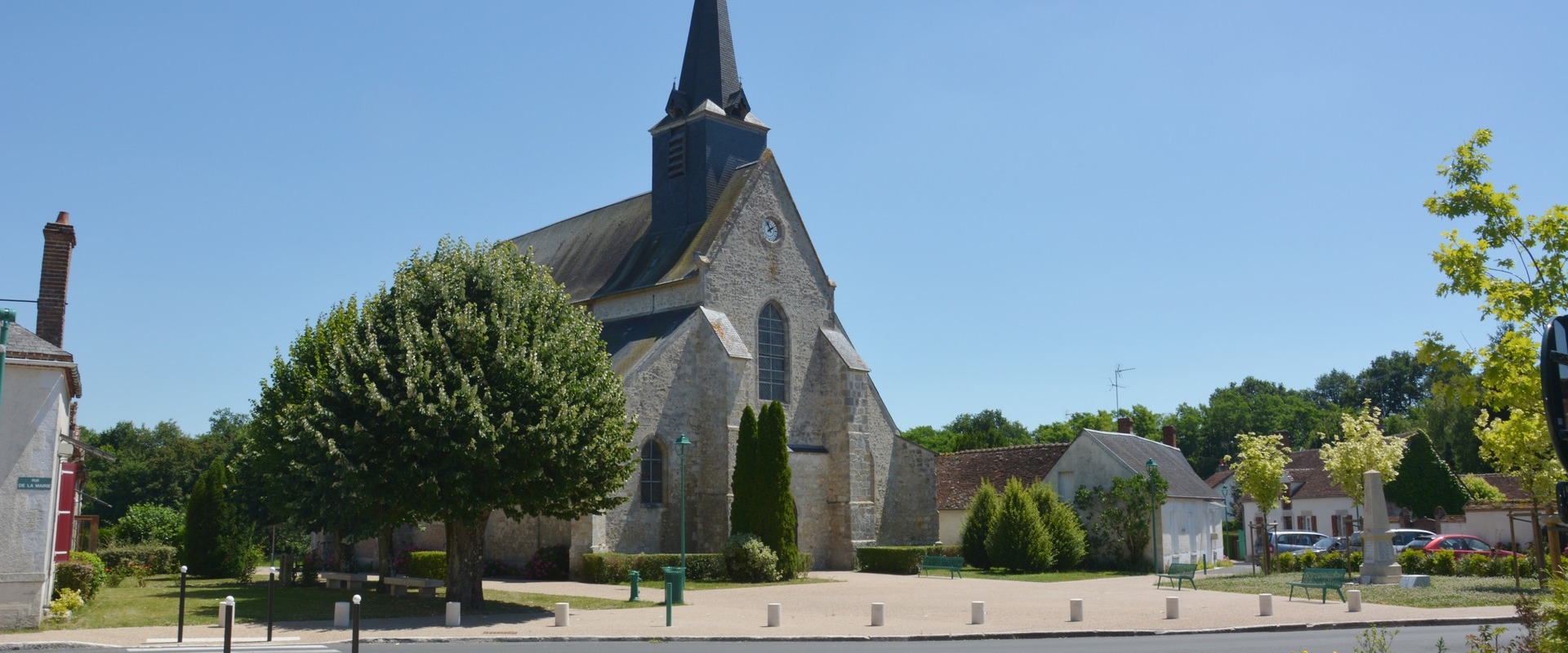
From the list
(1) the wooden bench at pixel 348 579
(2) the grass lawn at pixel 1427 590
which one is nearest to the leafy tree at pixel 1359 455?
(2) the grass lawn at pixel 1427 590

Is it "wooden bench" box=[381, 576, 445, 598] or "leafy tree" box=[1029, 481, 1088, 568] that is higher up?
"leafy tree" box=[1029, 481, 1088, 568]

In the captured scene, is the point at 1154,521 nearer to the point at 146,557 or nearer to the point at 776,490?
the point at 776,490

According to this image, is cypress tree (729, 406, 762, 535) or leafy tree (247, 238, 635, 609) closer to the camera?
leafy tree (247, 238, 635, 609)

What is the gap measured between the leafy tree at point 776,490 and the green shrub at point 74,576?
14.3 m

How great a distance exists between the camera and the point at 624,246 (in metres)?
36.2

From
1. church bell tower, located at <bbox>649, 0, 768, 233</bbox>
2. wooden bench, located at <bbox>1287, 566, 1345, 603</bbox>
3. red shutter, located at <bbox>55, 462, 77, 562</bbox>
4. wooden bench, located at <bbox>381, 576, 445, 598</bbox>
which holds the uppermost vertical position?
church bell tower, located at <bbox>649, 0, 768, 233</bbox>

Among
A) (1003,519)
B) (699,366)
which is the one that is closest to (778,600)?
(699,366)

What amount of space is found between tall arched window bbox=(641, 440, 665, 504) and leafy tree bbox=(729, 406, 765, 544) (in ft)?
6.55

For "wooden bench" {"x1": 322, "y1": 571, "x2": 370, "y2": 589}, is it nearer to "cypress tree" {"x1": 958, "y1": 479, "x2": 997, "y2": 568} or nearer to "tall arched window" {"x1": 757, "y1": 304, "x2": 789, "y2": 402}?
"tall arched window" {"x1": 757, "y1": 304, "x2": 789, "y2": 402}

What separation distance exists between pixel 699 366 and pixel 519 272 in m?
10.2

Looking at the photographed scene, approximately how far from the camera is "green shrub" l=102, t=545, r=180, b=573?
29.0 m

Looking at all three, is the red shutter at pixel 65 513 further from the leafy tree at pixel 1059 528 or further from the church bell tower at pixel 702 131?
the leafy tree at pixel 1059 528

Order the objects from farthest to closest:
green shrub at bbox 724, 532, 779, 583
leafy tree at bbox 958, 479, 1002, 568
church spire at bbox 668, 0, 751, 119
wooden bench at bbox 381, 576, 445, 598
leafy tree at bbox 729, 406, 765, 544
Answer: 1. church spire at bbox 668, 0, 751, 119
2. leafy tree at bbox 958, 479, 1002, 568
3. leafy tree at bbox 729, 406, 765, 544
4. green shrub at bbox 724, 532, 779, 583
5. wooden bench at bbox 381, 576, 445, 598

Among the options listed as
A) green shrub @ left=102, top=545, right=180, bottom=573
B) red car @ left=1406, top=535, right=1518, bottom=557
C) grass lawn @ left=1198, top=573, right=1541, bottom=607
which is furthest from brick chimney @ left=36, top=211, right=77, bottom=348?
red car @ left=1406, top=535, right=1518, bottom=557
